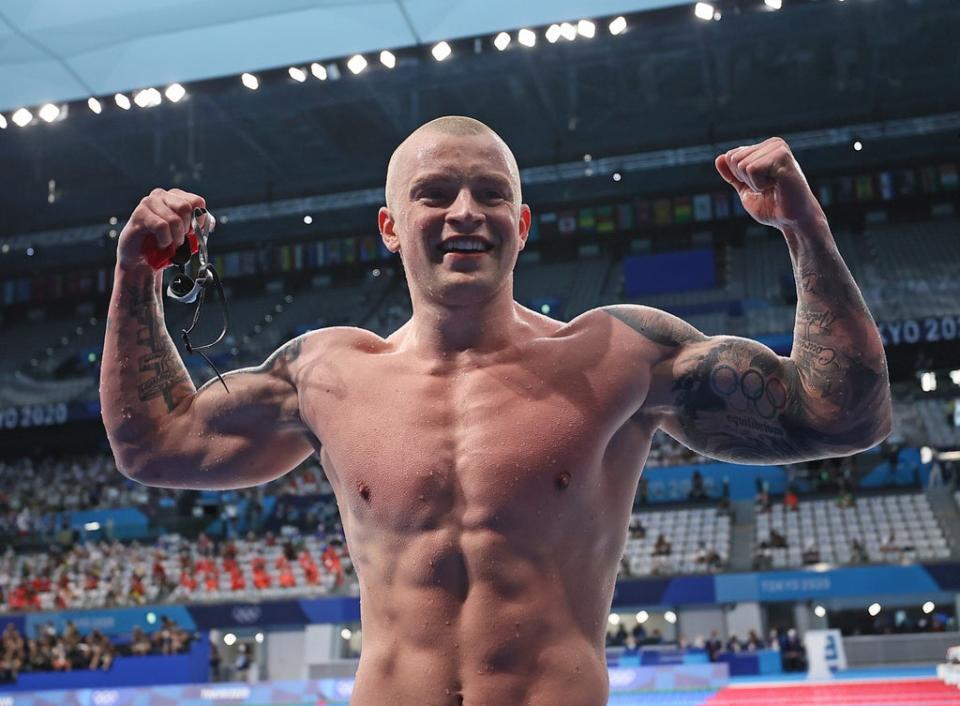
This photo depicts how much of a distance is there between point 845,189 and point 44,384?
23.0 m

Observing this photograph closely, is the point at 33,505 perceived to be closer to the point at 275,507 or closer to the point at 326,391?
the point at 275,507

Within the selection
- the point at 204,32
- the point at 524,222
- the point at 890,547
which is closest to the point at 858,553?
the point at 890,547

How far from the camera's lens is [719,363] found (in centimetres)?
220

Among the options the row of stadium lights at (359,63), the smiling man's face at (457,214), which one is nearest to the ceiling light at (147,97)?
the row of stadium lights at (359,63)

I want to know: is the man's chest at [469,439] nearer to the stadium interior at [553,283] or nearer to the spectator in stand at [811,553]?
the stadium interior at [553,283]

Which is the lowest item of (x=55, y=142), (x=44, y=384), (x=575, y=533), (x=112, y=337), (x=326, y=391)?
(x=575, y=533)

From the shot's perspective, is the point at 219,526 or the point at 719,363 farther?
the point at 219,526

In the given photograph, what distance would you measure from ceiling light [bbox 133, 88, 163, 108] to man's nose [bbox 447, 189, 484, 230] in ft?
54.2

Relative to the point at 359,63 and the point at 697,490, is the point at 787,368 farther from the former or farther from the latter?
the point at 697,490

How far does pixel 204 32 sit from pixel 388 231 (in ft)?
46.3

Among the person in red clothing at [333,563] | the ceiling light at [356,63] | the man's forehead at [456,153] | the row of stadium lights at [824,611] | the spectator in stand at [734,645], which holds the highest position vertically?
the ceiling light at [356,63]

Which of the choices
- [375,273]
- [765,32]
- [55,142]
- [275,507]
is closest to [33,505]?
[275,507]

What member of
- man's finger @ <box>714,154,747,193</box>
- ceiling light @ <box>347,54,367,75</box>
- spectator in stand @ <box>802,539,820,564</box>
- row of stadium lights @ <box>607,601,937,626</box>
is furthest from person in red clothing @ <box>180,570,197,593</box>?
man's finger @ <box>714,154,747,193</box>

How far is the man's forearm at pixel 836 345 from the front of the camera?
1.99 m
